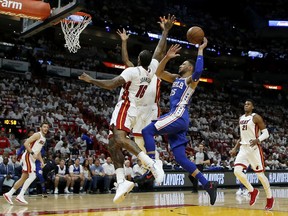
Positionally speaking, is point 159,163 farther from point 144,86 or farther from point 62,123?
point 62,123

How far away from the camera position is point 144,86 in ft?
20.9

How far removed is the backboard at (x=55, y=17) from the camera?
9500mm

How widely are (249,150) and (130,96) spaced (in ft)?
12.1

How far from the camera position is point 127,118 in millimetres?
6141

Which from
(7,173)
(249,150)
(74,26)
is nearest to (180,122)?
(249,150)

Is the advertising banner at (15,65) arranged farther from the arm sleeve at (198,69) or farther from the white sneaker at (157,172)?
the white sneaker at (157,172)

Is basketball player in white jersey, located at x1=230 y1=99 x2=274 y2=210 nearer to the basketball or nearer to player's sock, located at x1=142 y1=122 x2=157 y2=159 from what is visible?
the basketball

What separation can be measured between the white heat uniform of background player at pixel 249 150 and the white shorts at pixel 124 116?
3.56 metres

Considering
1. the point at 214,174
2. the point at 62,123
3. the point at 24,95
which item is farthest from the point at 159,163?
the point at 24,95

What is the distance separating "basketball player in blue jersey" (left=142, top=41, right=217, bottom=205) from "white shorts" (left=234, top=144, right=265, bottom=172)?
2502mm


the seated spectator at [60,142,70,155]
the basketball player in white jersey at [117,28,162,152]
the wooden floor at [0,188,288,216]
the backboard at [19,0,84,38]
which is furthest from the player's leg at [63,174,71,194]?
the basketball player in white jersey at [117,28,162,152]

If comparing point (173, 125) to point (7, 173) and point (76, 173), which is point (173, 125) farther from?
point (76, 173)

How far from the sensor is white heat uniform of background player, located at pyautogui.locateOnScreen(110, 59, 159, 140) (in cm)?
612

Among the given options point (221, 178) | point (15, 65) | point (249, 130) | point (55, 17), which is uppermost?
point (15, 65)
